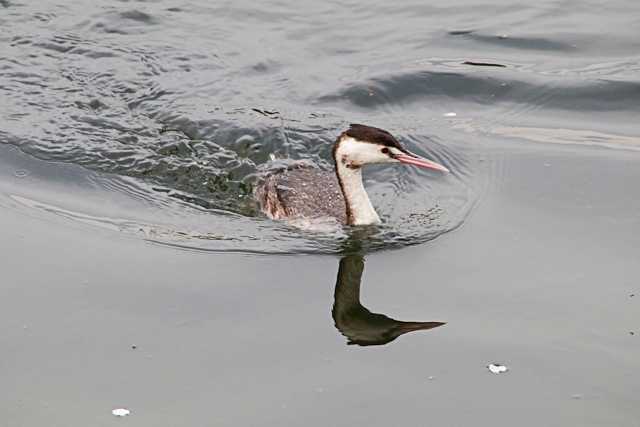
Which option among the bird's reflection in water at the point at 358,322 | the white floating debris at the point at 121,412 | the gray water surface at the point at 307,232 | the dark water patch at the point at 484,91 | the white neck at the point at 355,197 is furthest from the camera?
the dark water patch at the point at 484,91

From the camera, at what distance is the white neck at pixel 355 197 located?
1041 centimetres

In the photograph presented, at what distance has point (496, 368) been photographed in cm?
786

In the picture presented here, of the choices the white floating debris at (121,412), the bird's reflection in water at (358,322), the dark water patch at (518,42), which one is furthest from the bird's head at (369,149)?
the dark water patch at (518,42)

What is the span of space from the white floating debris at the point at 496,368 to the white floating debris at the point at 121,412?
2.37m

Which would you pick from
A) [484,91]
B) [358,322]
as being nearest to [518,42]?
[484,91]

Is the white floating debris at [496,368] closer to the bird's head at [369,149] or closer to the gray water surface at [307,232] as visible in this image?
the gray water surface at [307,232]

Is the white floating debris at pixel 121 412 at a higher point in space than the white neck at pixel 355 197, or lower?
lower

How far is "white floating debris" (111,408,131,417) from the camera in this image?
7348 millimetres

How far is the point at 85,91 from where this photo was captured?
1310 cm

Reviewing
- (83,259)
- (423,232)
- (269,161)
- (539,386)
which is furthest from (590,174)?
(83,259)

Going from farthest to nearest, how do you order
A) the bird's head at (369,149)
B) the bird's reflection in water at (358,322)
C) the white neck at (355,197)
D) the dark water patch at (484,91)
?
1. the dark water patch at (484,91)
2. the white neck at (355,197)
3. the bird's head at (369,149)
4. the bird's reflection in water at (358,322)

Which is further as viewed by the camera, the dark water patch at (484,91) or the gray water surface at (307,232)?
the dark water patch at (484,91)

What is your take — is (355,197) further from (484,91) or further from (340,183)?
(484,91)

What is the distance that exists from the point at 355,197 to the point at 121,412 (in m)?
3.75
